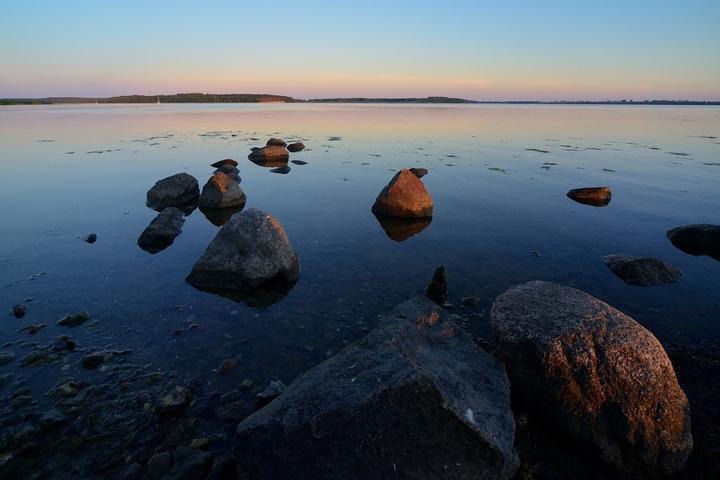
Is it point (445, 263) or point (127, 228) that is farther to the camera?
point (127, 228)

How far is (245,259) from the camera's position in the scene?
991 centimetres

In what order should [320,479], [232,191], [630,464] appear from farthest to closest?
[232,191] < [630,464] < [320,479]

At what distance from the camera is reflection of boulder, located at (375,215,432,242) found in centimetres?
1431

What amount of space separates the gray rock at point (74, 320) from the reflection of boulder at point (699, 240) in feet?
57.3

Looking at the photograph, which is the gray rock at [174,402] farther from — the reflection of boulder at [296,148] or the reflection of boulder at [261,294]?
the reflection of boulder at [296,148]

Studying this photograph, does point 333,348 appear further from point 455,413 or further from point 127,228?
point 127,228

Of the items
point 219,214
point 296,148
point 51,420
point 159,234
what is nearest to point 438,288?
point 51,420

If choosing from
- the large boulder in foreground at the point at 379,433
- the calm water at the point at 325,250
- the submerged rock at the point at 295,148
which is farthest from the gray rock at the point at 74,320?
the submerged rock at the point at 295,148

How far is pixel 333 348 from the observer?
7.58 meters

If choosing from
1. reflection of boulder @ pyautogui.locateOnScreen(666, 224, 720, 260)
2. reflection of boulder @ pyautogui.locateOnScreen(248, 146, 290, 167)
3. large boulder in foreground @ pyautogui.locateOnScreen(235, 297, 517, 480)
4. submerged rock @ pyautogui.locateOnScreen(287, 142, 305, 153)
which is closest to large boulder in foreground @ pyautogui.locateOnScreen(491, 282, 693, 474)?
large boulder in foreground @ pyautogui.locateOnScreen(235, 297, 517, 480)

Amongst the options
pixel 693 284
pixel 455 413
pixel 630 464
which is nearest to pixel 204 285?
pixel 455 413

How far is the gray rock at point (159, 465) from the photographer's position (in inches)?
191

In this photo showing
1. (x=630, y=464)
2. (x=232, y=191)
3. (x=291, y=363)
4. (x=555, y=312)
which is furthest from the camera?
(x=232, y=191)

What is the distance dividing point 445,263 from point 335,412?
8133 mm
